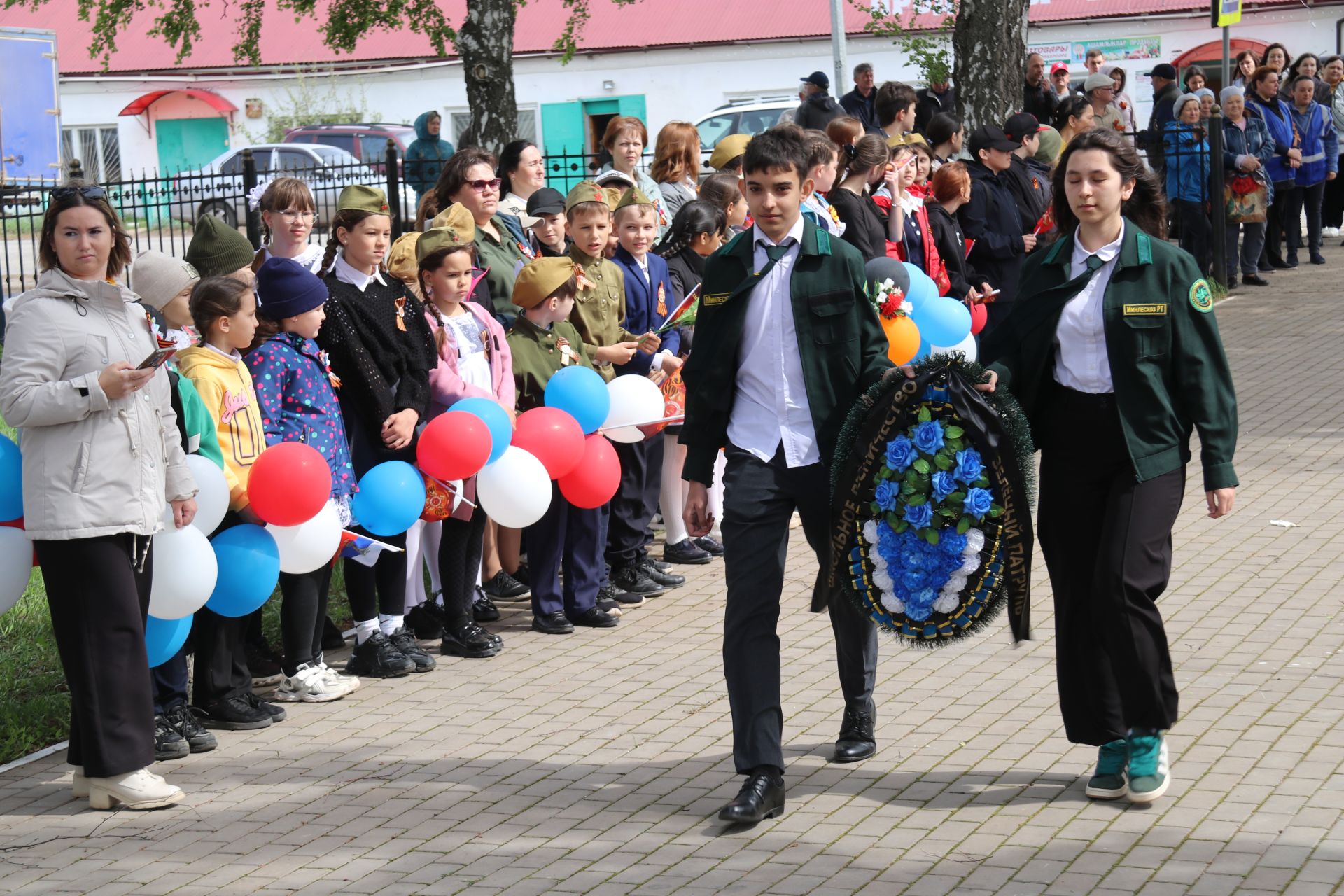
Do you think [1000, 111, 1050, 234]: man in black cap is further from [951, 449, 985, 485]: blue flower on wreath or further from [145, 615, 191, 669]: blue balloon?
[145, 615, 191, 669]: blue balloon

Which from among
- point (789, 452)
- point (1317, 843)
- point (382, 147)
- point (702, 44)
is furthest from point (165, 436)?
point (702, 44)

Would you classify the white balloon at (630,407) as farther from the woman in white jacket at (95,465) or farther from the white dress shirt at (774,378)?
the woman in white jacket at (95,465)

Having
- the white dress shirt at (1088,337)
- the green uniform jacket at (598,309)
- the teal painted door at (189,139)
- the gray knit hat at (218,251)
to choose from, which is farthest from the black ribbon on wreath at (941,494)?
the teal painted door at (189,139)

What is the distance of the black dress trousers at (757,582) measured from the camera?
5.36m

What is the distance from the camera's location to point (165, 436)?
5.76m

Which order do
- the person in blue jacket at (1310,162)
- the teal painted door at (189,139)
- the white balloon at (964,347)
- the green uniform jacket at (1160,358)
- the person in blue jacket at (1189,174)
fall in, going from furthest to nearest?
the teal painted door at (189,139) < the person in blue jacket at (1310,162) < the person in blue jacket at (1189,174) < the white balloon at (964,347) < the green uniform jacket at (1160,358)

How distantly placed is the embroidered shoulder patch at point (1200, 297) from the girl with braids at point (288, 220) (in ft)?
13.2

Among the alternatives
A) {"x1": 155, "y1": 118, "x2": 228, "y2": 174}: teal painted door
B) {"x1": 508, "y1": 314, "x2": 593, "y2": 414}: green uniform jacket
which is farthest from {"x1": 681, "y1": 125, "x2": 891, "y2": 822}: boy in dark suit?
{"x1": 155, "y1": 118, "x2": 228, "y2": 174}: teal painted door

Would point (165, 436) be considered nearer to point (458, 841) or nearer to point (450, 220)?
point (458, 841)

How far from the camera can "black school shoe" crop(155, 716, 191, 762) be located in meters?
6.28

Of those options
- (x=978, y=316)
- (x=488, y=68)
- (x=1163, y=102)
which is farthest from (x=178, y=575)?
(x=1163, y=102)

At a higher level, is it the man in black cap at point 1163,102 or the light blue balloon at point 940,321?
the man in black cap at point 1163,102

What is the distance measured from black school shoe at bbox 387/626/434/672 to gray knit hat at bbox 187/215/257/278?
173 cm

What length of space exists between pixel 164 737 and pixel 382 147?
90.0 feet
